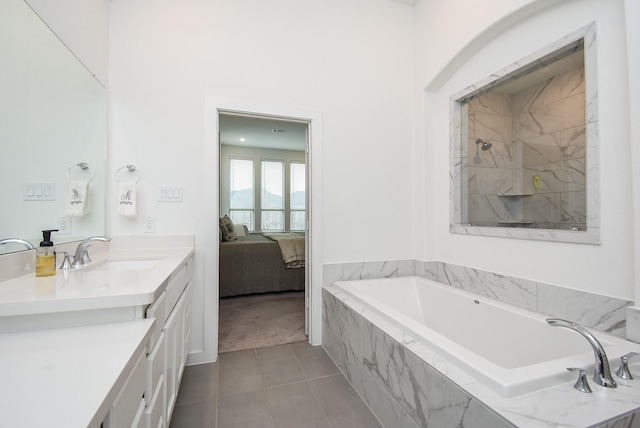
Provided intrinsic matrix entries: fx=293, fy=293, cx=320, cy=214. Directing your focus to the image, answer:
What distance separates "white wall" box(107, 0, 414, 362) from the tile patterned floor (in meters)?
0.40

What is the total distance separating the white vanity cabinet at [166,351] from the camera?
3.32 feet

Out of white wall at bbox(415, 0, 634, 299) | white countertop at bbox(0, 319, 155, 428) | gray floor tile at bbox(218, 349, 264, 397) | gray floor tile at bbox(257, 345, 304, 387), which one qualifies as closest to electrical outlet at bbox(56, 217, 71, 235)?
white countertop at bbox(0, 319, 155, 428)

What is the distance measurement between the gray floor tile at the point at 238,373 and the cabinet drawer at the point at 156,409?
0.73m

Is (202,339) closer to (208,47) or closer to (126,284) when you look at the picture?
(126,284)

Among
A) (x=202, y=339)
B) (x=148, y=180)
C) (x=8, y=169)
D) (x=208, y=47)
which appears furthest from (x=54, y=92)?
(x=202, y=339)

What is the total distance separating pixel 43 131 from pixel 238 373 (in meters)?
1.83

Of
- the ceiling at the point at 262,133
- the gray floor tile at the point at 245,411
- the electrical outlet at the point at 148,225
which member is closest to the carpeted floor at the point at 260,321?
the gray floor tile at the point at 245,411

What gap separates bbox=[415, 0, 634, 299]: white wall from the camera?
1.41 meters

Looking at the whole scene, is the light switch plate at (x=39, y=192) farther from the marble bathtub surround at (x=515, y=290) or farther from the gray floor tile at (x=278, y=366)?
the marble bathtub surround at (x=515, y=290)

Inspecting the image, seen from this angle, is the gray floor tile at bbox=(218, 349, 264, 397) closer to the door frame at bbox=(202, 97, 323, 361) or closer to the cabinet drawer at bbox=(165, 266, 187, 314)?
the door frame at bbox=(202, 97, 323, 361)

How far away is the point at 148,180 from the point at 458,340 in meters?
2.49

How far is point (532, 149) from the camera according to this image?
7.39 feet

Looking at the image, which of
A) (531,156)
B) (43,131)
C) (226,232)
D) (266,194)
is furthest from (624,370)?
(266,194)

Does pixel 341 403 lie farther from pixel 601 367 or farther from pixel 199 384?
pixel 601 367
